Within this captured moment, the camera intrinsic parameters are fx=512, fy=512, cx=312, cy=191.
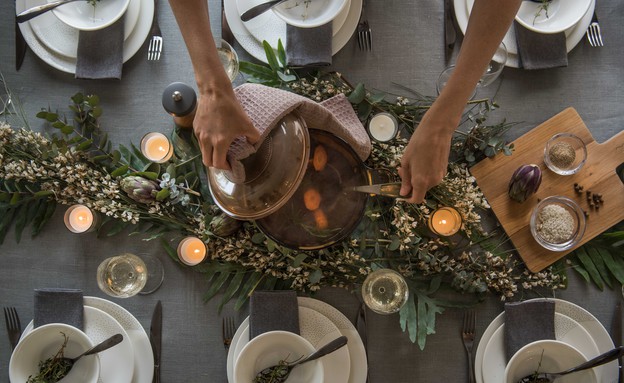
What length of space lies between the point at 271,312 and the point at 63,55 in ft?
2.85

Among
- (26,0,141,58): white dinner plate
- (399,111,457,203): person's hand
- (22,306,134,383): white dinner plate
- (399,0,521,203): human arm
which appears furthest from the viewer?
(26,0,141,58): white dinner plate

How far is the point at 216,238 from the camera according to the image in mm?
1273

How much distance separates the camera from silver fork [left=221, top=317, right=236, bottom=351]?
4.28 feet

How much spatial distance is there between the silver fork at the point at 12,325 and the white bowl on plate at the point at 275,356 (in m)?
0.58

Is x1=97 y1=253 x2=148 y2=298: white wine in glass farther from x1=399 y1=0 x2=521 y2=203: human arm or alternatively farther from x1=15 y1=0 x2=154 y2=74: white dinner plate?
x1=399 y1=0 x2=521 y2=203: human arm

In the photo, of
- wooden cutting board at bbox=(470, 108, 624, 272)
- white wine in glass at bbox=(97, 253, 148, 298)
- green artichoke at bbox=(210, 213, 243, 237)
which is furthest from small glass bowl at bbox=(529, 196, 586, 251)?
white wine in glass at bbox=(97, 253, 148, 298)

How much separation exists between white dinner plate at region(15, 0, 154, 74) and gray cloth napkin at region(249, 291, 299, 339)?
73 centimetres

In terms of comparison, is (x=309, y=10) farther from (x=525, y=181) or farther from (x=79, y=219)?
(x=79, y=219)

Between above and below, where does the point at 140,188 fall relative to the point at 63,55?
below

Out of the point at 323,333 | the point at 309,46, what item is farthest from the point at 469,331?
the point at 309,46

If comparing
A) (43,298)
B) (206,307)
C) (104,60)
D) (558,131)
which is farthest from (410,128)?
(43,298)

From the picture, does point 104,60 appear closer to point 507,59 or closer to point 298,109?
point 298,109

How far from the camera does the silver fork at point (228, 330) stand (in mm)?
1305

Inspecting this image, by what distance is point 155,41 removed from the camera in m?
1.37
